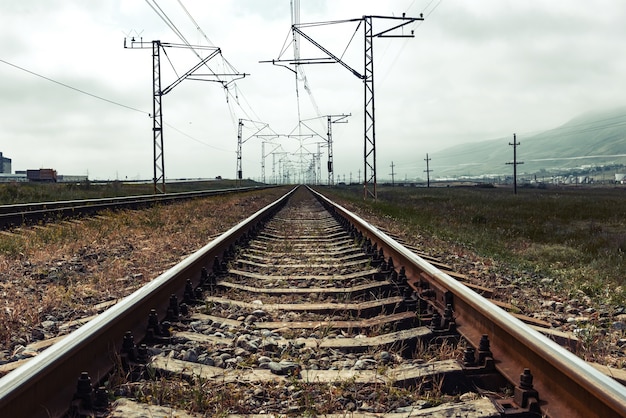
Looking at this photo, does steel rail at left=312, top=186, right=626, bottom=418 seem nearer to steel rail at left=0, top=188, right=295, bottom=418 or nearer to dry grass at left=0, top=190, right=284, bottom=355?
steel rail at left=0, top=188, right=295, bottom=418

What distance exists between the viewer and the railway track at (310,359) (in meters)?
2.38

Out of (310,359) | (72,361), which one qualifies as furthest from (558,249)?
(72,361)

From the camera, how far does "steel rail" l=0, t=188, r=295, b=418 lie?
2146 mm

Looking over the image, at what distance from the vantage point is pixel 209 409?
2.51 m

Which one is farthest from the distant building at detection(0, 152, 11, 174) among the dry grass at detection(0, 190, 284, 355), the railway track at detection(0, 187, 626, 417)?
the railway track at detection(0, 187, 626, 417)

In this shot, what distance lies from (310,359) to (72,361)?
52.1 inches

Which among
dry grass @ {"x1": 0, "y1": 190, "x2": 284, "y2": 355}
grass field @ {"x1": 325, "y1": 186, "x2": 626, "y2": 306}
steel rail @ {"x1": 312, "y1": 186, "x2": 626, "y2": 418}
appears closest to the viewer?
steel rail @ {"x1": 312, "y1": 186, "x2": 626, "y2": 418}

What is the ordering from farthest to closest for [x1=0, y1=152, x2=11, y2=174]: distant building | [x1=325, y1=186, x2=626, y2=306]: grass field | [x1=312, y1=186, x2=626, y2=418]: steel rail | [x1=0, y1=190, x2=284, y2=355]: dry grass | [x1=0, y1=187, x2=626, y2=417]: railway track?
[x1=0, y1=152, x2=11, y2=174]: distant building → [x1=325, y1=186, x2=626, y2=306]: grass field → [x1=0, y1=190, x2=284, y2=355]: dry grass → [x1=0, y1=187, x2=626, y2=417]: railway track → [x1=312, y1=186, x2=626, y2=418]: steel rail

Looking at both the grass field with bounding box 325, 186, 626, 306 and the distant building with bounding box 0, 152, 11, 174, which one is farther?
the distant building with bounding box 0, 152, 11, 174

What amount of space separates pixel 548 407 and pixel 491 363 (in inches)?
21.4

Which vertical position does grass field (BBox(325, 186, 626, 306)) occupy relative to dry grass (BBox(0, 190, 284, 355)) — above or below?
below

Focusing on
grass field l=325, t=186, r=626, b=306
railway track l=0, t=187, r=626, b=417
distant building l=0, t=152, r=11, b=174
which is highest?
distant building l=0, t=152, r=11, b=174

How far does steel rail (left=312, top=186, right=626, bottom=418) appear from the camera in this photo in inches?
Answer: 81.1

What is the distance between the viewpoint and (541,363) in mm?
2531
